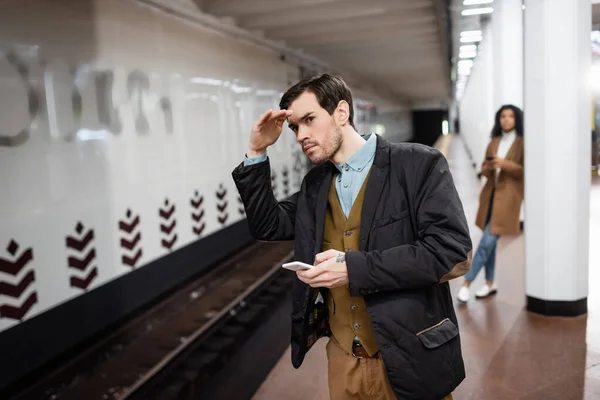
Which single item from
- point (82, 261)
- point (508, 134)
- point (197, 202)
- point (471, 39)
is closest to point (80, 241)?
point (82, 261)

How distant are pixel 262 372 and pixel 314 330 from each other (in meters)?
2.19

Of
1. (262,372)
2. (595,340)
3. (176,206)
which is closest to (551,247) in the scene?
(595,340)

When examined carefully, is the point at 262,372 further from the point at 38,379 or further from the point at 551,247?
the point at 551,247

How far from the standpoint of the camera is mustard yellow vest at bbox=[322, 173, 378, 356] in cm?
175

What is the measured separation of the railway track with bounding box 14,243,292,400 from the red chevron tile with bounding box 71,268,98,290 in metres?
0.55

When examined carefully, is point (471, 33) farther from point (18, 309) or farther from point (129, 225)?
point (18, 309)

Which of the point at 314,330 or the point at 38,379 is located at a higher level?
the point at 314,330

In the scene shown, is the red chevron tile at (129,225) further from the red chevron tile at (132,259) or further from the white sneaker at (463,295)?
the white sneaker at (463,295)

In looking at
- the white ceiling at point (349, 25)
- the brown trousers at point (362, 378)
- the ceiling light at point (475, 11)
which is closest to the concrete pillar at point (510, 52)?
the ceiling light at point (475, 11)

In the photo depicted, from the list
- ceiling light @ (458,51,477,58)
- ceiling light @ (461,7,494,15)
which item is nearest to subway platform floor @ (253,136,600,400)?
ceiling light @ (461,7,494,15)

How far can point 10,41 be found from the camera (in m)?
3.89

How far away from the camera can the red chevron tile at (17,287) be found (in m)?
3.78

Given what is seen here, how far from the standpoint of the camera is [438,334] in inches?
66.1

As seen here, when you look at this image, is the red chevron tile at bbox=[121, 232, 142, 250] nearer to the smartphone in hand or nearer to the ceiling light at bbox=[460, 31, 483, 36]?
the smartphone in hand
